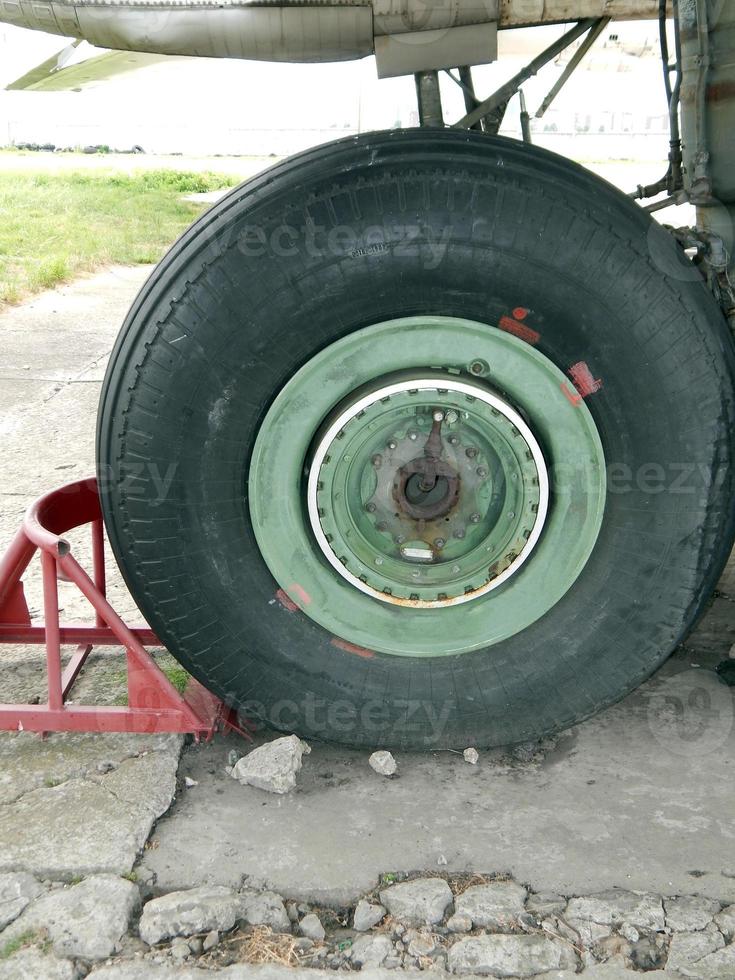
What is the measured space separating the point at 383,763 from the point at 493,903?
1.48ft

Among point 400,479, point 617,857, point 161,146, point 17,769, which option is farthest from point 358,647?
point 161,146

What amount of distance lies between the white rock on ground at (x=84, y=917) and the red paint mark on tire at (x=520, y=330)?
1286mm

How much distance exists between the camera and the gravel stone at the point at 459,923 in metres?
1.74

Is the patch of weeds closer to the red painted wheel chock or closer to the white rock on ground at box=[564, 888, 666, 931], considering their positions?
the red painted wheel chock

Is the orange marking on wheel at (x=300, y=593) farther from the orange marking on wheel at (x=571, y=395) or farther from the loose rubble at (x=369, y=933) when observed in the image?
the orange marking on wheel at (x=571, y=395)

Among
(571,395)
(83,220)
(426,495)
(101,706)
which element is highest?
(83,220)

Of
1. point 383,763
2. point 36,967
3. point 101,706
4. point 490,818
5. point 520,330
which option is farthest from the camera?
point 101,706

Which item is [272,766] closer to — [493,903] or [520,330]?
[493,903]

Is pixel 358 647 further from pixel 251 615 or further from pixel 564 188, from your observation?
pixel 564 188

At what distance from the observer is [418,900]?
180cm

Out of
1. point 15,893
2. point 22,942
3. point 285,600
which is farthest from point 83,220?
point 22,942

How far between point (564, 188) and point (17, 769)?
5.61 feet

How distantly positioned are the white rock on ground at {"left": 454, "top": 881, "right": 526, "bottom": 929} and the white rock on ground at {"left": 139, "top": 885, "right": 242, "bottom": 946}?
0.42 meters

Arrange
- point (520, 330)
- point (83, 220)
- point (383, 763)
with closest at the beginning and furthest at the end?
point (520, 330) → point (383, 763) → point (83, 220)
